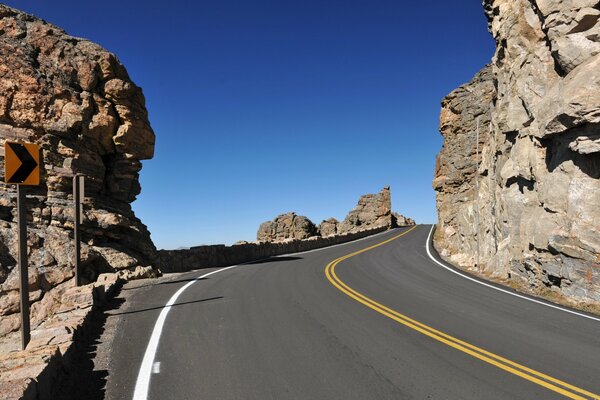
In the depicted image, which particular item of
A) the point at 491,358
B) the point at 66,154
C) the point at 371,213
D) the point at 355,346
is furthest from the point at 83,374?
the point at 371,213

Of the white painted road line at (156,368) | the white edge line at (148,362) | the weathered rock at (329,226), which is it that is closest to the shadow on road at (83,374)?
the white edge line at (148,362)

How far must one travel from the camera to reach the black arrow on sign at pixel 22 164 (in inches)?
241

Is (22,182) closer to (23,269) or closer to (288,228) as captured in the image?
(23,269)

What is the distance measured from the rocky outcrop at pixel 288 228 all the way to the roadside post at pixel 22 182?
146 ft

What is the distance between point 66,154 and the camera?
16.9 m

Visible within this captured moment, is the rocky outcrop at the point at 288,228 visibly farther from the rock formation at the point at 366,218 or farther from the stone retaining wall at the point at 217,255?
the stone retaining wall at the point at 217,255

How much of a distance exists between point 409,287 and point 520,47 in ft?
40.9

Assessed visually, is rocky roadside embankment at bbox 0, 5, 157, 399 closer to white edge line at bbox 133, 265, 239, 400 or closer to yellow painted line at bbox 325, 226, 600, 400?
white edge line at bbox 133, 265, 239, 400

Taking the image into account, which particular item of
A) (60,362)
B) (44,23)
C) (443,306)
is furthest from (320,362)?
(44,23)

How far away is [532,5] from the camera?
52.7 ft

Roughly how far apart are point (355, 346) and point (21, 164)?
6.27 metres

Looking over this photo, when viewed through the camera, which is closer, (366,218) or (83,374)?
(83,374)

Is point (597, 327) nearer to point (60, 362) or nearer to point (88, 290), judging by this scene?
point (60, 362)

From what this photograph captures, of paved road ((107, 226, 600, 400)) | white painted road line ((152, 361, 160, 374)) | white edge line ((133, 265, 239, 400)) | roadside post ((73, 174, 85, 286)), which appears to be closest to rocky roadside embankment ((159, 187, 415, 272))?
roadside post ((73, 174, 85, 286))
